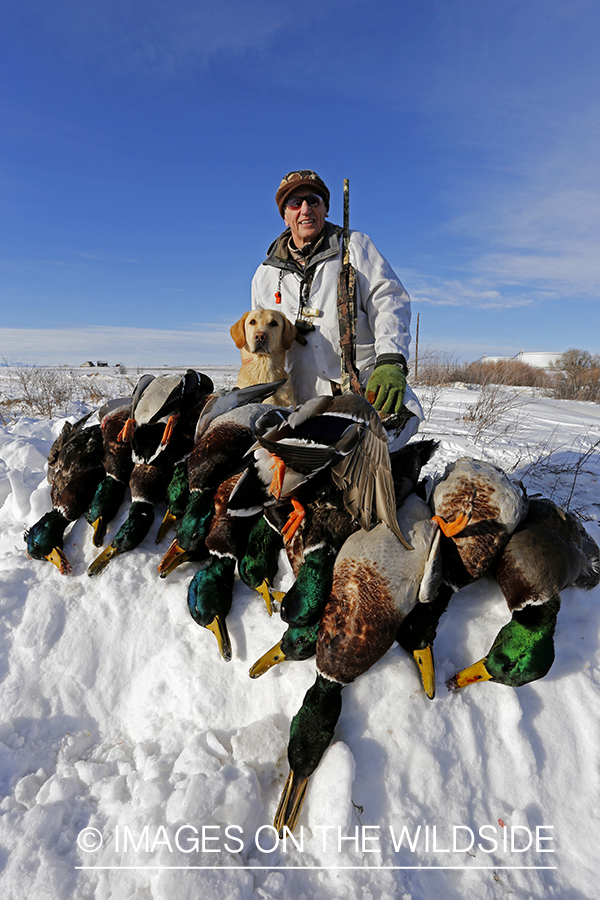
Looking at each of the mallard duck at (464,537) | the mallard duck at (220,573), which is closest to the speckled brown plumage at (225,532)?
the mallard duck at (220,573)

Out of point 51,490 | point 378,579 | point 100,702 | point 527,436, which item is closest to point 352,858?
point 378,579

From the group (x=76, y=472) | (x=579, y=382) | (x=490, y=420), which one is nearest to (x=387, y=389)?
(x=76, y=472)

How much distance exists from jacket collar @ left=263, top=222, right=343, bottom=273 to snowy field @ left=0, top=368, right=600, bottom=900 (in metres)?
2.32

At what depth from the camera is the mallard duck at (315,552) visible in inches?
69.2

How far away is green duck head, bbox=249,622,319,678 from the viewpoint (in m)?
1.75

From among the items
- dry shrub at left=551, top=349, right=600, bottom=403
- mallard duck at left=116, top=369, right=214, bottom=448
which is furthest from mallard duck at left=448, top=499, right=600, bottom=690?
dry shrub at left=551, top=349, right=600, bottom=403

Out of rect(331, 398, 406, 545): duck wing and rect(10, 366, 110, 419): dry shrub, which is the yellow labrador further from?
rect(10, 366, 110, 419): dry shrub

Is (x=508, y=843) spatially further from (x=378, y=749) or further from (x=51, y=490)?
(x=51, y=490)

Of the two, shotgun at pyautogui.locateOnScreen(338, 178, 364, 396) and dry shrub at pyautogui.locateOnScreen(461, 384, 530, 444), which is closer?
shotgun at pyautogui.locateOnScreen(338, 178, 364, 396)

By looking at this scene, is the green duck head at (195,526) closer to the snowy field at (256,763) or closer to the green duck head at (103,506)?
the snowy field at (256,763)

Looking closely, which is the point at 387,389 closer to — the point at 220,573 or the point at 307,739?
the point at 220,573

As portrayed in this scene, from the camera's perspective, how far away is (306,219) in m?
3.29

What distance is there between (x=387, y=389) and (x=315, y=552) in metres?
1.15

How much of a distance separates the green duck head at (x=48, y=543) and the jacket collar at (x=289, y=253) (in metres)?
2.39
